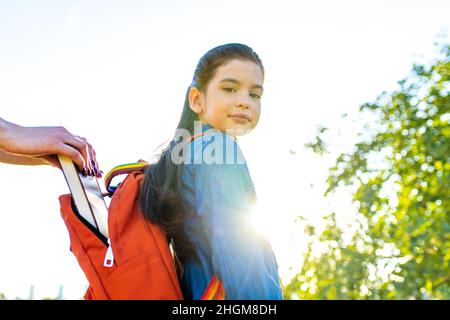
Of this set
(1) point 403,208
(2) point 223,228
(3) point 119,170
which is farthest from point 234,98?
(1) point 403,208

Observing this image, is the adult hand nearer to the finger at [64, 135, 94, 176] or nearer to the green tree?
the finger at [64, 135, 94, 176]

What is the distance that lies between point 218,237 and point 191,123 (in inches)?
21.4

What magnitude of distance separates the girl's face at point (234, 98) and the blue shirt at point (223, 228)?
0.16 meters

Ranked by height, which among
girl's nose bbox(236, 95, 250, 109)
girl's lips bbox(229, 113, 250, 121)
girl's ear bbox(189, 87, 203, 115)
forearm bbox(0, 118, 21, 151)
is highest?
girl's ear bbox(189, 87, 203, 115)

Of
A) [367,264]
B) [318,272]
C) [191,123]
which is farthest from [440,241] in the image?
[191,123]

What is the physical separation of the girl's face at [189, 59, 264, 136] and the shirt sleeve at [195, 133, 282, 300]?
0.26m

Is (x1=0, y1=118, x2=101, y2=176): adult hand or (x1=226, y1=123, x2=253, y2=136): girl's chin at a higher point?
(x1=226, y1=123, x2=253, y2=136): girl's chin

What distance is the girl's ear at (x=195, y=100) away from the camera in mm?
1712

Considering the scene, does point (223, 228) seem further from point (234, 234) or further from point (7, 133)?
point (7, 133)

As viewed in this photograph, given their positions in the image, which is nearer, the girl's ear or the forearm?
the forearm

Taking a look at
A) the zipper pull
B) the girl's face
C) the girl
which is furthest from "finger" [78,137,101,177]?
the girl's face

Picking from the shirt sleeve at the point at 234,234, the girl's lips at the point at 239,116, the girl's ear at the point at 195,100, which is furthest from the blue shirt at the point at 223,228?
the girl's ear at the point at 195,100

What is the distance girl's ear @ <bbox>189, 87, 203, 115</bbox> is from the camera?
1.71 meters
